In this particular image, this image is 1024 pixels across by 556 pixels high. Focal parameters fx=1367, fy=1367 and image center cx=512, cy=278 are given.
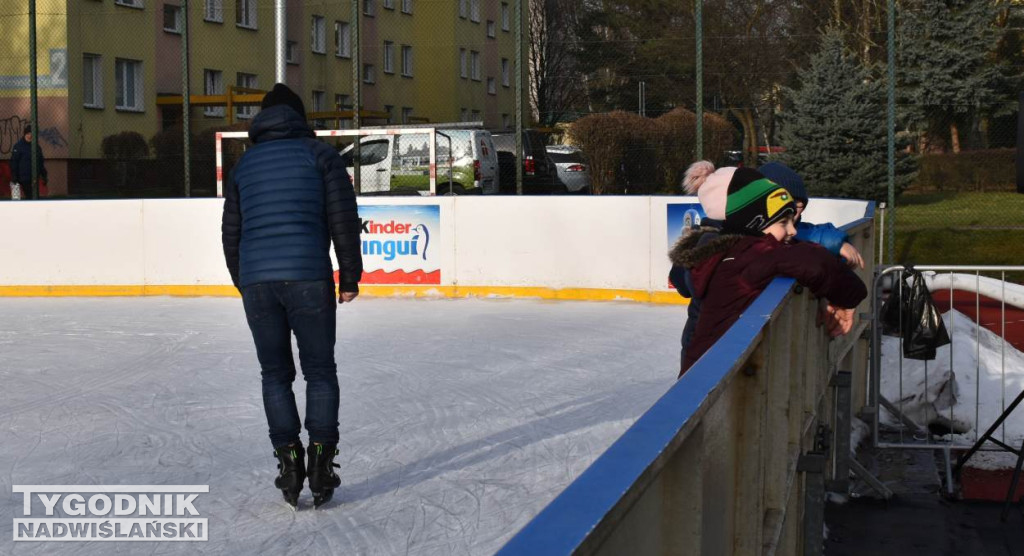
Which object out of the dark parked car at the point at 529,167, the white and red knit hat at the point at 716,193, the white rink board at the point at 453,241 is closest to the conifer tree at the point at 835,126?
the dark parked car at the point at 529,167

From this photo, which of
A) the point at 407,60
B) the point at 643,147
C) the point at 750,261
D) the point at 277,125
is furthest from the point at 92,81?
the point at 750,261

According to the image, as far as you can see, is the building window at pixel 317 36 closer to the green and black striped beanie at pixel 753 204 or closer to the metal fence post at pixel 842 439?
the metal fence post at pixel 842 439

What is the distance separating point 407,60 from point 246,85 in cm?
399

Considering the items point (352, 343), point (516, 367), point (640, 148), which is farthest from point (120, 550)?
point (640, 148)

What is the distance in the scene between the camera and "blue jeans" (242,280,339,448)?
5.11 meters

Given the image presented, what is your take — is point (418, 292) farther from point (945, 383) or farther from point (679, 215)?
point (945, 383)

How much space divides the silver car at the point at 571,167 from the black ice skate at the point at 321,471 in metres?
10.5

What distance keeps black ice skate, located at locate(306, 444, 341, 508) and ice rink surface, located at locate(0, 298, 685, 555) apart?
8 centimetres

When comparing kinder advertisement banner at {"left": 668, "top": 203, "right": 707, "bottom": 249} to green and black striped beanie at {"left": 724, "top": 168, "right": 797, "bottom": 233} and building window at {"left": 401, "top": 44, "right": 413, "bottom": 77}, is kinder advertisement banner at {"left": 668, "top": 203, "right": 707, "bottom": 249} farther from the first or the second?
building window at {"left": 401, "top": 44, "right": 413, "bottom": 77}

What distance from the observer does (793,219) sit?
4.05 m

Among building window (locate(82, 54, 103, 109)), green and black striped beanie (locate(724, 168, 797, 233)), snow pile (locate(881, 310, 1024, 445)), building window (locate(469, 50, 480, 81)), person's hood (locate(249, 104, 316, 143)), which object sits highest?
building window (locate(469, 50, 480, 81))

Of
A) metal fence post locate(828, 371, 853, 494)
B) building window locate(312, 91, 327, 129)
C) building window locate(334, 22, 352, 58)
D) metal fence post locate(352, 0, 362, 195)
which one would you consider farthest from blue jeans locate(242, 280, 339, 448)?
building window locate(312, 91, 327, 129)

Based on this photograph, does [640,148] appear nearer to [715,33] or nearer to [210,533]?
[715,33]

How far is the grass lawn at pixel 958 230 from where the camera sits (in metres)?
16.7
